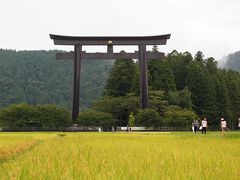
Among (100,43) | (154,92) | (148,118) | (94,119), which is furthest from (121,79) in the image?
(148,118)

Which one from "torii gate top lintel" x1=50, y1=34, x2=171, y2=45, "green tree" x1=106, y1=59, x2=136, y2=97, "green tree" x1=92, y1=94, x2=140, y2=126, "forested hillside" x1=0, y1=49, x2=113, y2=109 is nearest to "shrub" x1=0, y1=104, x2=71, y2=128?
"torii gate top lintel" x1=50, y1=34, x2=171, y2=45

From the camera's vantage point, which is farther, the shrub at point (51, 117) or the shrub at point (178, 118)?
the shrub at point (178, 118)

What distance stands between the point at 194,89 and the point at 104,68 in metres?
47.8

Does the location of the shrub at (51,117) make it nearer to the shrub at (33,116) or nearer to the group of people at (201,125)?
the shrub at (33,116)

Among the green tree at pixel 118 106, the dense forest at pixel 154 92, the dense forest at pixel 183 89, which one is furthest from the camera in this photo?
the dense forest at pixel 183 89

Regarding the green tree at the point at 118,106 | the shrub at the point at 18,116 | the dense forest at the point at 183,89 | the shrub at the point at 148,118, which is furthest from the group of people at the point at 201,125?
the green tree at the point at 118,106

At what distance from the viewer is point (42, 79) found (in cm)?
10075

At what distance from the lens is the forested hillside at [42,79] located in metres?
91.3

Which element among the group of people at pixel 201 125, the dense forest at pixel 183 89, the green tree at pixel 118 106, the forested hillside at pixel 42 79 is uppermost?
the forested hillside at pixel 42 79

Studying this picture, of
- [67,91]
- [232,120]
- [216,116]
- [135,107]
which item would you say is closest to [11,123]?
[135,107]

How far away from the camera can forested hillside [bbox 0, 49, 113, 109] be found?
300ft

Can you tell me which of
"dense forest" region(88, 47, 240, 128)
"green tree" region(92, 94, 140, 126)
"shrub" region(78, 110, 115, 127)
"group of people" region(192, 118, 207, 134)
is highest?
"dense forest" region(88, 47, 240, 128)

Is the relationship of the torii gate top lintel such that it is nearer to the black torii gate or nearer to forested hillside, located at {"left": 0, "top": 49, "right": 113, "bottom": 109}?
the black torii gate

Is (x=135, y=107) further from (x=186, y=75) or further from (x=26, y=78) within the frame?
(x=26, y=78)
